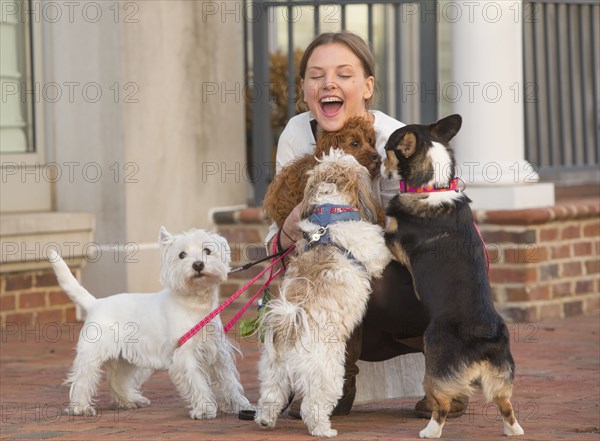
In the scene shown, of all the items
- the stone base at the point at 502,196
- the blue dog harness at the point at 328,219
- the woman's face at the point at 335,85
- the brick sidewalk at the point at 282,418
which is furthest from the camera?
the stone base at the point at 502,196

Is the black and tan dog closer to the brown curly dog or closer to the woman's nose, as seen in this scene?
the brown curly dog

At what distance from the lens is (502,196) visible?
923 centimetres

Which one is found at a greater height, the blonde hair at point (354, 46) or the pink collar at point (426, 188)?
the blonde hair at point (354, 46)

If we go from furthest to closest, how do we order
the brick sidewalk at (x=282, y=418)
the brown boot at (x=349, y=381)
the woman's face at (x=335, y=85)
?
the woman's face at (x=335, y=85) < the brown boot at (x=349, y=381) < the brick sidewalk at (x=282, y=418)

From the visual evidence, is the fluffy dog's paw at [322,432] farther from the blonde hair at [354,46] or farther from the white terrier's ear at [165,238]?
the blonde hair at [354,46]

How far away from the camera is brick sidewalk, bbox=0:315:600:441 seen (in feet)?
18.2

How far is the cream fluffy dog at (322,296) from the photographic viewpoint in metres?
5.33

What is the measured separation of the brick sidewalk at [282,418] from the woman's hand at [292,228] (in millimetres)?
805

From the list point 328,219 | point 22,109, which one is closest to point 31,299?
point 22,109

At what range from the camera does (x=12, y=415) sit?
6.17 meters

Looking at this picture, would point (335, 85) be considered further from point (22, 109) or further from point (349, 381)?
point (22, 109)

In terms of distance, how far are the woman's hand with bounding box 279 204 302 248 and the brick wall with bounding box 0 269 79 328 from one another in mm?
3733

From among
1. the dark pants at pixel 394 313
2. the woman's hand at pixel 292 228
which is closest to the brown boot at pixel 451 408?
the dark pants at pixel 394 313

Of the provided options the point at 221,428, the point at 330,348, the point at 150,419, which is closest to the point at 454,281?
the point at 330,348
